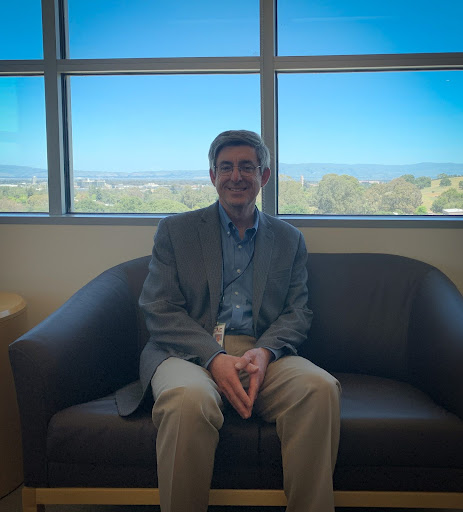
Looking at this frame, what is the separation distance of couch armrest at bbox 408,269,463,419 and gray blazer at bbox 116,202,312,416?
0.46 meters

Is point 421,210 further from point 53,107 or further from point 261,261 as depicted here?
point 53,107

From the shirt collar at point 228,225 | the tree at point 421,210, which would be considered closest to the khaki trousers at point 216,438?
the shirt collar at point 228,225

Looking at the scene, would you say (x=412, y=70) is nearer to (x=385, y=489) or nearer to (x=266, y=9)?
(x=266, y=9)

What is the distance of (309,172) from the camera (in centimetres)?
302

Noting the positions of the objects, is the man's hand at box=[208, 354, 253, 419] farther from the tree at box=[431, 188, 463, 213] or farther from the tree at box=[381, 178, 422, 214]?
the tree at box=[431, 188, 463, 213]

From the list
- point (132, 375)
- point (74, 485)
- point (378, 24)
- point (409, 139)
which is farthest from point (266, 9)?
point (74, 485)

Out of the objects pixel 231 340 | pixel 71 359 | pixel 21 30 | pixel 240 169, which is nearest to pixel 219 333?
pixel 231 340

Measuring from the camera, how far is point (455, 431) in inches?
75.7

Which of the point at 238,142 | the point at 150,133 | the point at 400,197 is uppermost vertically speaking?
the point at 150,133

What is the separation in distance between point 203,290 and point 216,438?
25.5 inches

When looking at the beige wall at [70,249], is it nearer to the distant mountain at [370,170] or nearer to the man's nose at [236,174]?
the distant mountain at [370,170]

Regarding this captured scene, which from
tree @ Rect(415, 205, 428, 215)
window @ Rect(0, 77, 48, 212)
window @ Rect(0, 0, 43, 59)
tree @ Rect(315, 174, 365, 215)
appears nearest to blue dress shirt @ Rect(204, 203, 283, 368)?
tree @ Rect(315, 174, 365, 215)

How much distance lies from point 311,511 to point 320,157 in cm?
178

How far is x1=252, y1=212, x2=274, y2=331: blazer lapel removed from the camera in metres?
2.33
